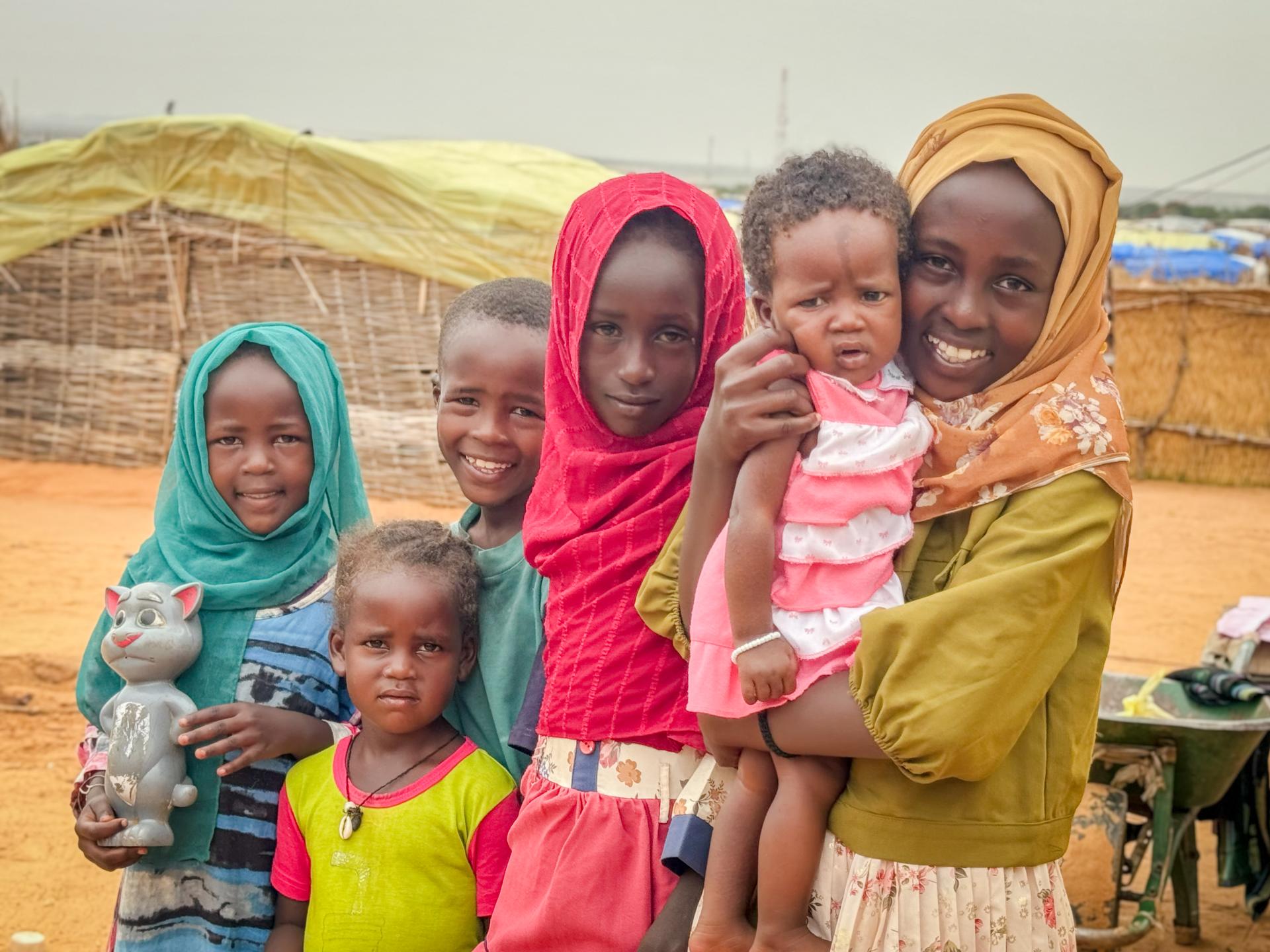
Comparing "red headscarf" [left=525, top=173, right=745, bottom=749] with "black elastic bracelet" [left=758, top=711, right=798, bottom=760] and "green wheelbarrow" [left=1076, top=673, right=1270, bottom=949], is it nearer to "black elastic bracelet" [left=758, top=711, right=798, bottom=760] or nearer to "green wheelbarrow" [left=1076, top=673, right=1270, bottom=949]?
"black elastic bracelet" [left=758, top=711, right=798, bottom=760]

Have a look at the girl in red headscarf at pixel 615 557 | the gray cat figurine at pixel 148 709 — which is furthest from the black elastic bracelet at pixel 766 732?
the gray cat figurine at pixel 148 709

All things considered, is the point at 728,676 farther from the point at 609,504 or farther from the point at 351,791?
the point at 351,791

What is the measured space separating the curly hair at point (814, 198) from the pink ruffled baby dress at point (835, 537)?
0.81 feet

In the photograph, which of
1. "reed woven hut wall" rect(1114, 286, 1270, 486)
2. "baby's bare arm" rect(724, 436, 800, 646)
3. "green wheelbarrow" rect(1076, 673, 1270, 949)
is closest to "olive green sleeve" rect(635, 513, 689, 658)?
"baby's bare arm" rect(724, 436, 800, 646)

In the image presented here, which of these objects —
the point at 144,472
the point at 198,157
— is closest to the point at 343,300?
the point at 198,157

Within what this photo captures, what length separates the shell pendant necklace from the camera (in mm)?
2371

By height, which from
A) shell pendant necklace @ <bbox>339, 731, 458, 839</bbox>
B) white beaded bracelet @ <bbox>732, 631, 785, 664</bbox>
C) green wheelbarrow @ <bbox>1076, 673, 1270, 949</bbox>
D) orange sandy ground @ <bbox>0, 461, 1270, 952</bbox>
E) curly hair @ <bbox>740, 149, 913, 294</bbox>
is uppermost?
curly hair @ <bbox>740, 149, 913, 294</bbox>

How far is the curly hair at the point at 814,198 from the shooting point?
1852 mm

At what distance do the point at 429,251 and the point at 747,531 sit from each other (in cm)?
1044

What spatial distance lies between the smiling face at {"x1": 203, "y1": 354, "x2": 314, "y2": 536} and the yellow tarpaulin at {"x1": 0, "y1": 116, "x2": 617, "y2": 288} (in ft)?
29.5

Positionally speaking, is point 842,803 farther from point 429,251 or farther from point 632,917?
point 429,251

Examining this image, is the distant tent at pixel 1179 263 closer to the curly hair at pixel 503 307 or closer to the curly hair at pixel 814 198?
the curly hair at pixel 503 307

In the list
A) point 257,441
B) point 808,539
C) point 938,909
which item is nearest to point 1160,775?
point 938,909

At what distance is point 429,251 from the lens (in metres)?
11.7
